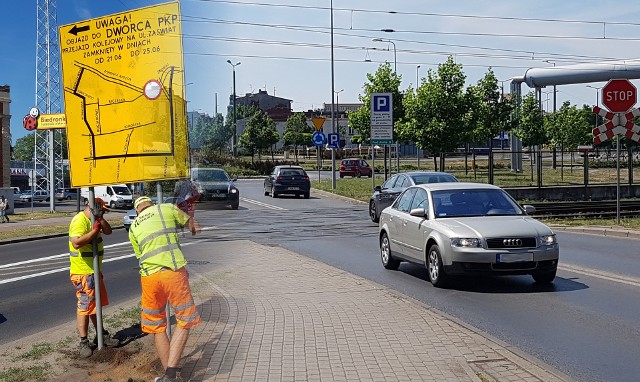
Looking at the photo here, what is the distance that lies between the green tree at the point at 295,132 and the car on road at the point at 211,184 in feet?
252

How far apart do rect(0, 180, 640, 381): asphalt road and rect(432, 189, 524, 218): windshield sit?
1.03 metres

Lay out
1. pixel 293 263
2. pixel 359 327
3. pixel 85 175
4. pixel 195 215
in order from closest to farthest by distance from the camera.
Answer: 1. pixel 195 215
2. pixel 85 175
3. pixel 359 327
4. pixel 293 263

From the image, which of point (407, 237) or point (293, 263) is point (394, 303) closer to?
point (407, 237)

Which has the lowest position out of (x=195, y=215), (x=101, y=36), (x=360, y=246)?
(x=360, y=246)

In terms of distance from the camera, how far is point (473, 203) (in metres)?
12.0

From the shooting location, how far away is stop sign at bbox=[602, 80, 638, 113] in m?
21.2

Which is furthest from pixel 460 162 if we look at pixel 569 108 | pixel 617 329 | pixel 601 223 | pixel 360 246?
pixel 617 329

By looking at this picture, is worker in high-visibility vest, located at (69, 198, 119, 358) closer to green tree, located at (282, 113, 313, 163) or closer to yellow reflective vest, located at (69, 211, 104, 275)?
yellow reflective vest, located at (69, 211, 104, 275)

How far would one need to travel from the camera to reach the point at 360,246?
17.3 metres

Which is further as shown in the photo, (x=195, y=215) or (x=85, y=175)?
(x=85, y=175)

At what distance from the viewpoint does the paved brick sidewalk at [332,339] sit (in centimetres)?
619

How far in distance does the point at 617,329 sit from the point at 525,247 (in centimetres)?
260

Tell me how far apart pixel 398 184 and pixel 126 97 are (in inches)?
669

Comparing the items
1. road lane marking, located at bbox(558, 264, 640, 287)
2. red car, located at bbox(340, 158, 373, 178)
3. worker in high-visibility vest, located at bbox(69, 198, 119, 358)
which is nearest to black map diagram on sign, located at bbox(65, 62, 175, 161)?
worker in high-visibility vest, located at bbox(69, 198, 119, 358)
